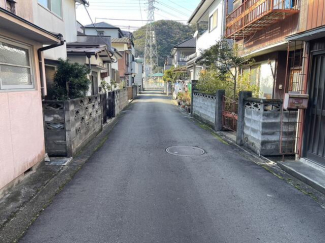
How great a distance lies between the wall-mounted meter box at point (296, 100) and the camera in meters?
5.50

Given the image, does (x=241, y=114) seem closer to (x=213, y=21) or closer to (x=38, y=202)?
(x=38, y=202)

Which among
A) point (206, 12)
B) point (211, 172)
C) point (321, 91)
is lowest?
point (211, 172)

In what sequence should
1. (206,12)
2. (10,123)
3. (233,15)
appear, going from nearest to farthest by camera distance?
(10,123) → (233,15) → (206,12)

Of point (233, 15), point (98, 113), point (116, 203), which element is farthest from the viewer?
point (233, 15)

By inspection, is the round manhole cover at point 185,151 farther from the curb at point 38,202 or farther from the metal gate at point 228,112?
the metal gate at point 228,112

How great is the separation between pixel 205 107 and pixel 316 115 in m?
7.38

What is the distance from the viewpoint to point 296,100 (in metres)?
5.52

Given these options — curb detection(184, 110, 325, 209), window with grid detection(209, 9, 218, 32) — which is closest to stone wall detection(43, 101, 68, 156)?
curb detection(184, 110, 325, 209)

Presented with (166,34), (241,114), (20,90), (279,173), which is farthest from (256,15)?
(166,34)

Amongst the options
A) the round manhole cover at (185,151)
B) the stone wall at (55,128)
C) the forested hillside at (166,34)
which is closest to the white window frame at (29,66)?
the stone wall at (55,128)

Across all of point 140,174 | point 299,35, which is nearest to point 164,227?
point 140,174

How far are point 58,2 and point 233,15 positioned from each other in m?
8.59

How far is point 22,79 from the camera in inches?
206

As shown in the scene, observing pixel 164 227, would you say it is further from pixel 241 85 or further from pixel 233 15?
pixel 233 15
